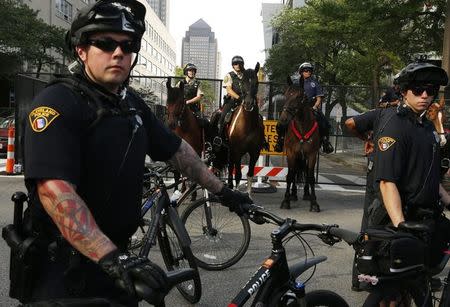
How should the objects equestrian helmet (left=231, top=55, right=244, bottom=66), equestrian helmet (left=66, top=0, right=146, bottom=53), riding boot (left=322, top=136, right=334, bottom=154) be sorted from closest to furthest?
1. equestrian helmet (left=66, top=0, right=146, bottom=53)
2. equestrian helmet (left=231, top=55, right=244, bottom=66)
3. riding boot (left=322, top=136, right=334, bottom=154)

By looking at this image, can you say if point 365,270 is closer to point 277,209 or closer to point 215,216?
point 215,216

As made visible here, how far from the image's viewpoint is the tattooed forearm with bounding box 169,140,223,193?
2506mm

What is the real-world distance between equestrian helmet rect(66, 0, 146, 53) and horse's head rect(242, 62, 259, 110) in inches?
271

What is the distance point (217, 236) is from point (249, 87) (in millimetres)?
4256

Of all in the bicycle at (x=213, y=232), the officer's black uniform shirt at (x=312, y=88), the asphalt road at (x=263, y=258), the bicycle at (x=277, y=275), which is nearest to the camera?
the bicycle at (x=277, y=275)

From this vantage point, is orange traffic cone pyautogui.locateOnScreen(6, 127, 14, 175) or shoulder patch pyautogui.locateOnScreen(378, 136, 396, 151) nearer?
shoulder patch pyautogui.locateOnScreen(378, 136, 396, 151)

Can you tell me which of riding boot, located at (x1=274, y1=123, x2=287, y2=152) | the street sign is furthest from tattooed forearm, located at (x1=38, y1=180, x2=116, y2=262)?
the street sign

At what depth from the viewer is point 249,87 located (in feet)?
29.2

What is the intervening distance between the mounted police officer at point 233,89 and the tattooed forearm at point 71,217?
7.55m

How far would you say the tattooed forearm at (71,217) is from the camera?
5.67ft

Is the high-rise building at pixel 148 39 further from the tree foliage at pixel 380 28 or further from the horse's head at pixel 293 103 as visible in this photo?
the tree foliage at pixel 380 28

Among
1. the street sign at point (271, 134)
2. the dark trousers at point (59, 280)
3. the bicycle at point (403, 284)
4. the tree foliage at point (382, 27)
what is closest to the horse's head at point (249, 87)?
the street sign at point (271, 134)

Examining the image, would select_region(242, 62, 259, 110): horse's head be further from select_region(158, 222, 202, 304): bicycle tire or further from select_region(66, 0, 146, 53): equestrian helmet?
select_region(66, 0, 146, 53): equestrian helmet

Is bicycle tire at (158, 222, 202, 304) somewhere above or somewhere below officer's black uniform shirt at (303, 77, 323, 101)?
below
